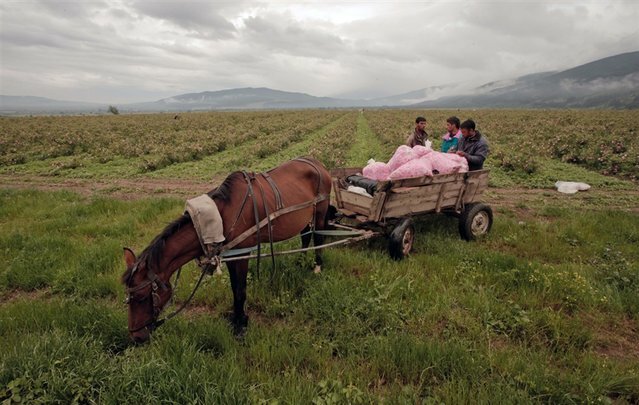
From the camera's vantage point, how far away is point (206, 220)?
337cm

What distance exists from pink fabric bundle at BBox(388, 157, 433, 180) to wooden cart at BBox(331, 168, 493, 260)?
136 millimetres

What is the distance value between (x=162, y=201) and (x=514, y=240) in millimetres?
8529

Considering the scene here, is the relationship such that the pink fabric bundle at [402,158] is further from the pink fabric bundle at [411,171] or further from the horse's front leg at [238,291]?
the horse's front leg at [238,291]

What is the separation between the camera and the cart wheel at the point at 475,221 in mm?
6164

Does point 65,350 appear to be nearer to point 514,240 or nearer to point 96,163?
point 514,240

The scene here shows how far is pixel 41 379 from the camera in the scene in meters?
2.63

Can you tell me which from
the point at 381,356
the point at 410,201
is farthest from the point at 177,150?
the point at 381,356

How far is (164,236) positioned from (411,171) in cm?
397

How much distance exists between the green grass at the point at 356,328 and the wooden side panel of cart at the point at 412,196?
76 cm

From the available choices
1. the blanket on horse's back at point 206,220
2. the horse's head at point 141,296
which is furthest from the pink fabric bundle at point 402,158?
the horse's head at point 141,296

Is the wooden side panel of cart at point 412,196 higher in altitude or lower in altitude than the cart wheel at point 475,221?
higher

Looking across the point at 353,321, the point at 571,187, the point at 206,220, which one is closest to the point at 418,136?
the point at 353,321

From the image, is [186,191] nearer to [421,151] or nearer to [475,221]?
[421,151]

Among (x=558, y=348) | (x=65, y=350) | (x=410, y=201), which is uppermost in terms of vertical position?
(x=410, y=201)
